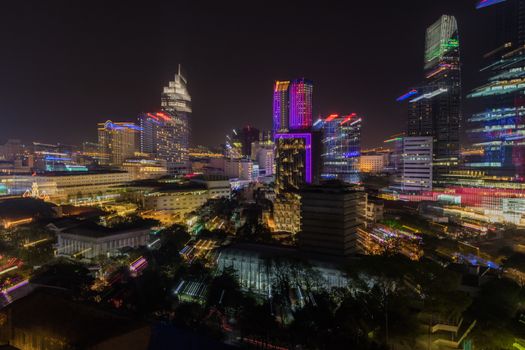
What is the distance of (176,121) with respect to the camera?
83875mm

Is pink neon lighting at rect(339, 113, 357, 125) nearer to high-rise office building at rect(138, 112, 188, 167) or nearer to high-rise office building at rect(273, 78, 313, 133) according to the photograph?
high-rise office building at rect(273, 78, 313, 133)

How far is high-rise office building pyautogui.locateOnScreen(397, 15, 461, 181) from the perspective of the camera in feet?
182

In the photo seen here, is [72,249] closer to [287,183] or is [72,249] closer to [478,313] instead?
[478,313]

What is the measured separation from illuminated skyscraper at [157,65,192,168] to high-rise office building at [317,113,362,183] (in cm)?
3834

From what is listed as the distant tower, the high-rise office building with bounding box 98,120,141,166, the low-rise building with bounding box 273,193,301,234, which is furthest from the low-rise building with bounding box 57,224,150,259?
the high-rise office building with bounding box 98,120,141,166

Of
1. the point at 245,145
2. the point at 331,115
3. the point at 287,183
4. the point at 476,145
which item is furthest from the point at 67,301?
the point at 245,145

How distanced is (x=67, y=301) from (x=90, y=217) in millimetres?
22364

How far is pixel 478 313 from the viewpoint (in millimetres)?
10922

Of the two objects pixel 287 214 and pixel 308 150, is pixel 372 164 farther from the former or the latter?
pixel 287 214

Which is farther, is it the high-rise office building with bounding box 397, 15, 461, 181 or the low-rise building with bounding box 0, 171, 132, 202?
the high-rise office building with bounding box 397, 15, 461, 181

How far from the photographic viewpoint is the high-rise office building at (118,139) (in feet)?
265

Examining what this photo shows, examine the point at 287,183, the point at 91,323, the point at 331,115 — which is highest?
the point at 331,115

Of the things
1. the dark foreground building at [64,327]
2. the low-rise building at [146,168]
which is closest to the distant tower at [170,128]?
the low-rise building at [146,168]

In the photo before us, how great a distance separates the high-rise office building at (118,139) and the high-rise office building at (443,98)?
68224 millimetres
